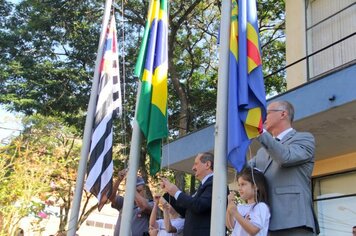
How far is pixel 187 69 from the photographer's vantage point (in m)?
19.1

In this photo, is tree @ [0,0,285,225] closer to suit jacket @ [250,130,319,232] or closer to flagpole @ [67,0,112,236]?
flagpole @ [67,0,112,236]

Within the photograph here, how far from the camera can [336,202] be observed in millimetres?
9094

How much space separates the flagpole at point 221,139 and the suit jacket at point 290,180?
365 millimetres

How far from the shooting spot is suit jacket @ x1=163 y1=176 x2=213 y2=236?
4328mm

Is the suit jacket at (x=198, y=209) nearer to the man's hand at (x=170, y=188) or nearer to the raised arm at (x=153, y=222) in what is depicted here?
the man's hand at (x=170, y=188)

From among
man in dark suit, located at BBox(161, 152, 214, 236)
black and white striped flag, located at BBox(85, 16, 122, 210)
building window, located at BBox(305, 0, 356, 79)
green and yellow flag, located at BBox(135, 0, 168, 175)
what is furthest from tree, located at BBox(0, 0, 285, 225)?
man in dark suit, located at BBox(161, 152, 214, 236)

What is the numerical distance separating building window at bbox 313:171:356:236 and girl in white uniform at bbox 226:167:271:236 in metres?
5.66

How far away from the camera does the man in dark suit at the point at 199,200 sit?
14.2 ft

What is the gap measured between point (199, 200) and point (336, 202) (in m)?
5.58

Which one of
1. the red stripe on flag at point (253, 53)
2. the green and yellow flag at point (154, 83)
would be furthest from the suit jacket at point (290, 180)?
the green and yellow flag at point (154, 83)

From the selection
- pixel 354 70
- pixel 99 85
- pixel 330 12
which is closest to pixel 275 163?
pixel 354 70

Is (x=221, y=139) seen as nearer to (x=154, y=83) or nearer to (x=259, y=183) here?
(x=259, y=183)

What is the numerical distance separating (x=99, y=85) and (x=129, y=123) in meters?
9.81

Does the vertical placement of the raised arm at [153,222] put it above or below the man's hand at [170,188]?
below
